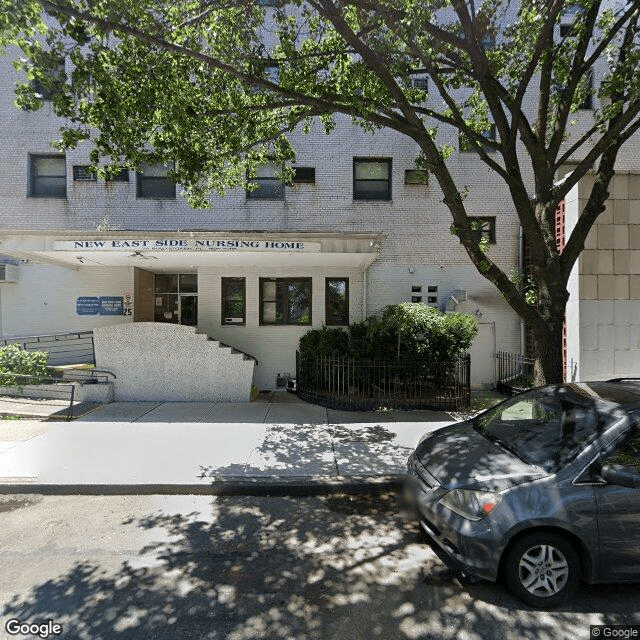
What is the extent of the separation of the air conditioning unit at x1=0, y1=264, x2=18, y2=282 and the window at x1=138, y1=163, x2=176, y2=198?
13.2ft

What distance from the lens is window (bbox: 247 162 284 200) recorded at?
11.6m

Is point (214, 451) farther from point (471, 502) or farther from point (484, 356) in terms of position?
point (484, 356)

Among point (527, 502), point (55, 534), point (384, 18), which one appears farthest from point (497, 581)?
point (384, 18)

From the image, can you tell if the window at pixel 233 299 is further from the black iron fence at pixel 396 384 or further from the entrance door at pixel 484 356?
the entrance door at pixel 484 356

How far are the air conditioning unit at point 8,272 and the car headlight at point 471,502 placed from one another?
41.4ft

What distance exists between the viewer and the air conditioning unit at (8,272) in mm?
10894

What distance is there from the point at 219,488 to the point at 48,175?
11.4m

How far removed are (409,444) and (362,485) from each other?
1.70 m

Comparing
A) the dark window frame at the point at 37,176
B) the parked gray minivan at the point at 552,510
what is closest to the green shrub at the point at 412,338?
the parked gray minivan at the point at 552,510

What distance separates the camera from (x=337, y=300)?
1148cm

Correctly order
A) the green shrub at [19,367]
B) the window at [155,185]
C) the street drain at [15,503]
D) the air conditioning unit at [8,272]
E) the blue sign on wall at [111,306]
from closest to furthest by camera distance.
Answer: the street drain at [15,503] → the green shrub at [19,367] → the air conditioning unit at [8,272] → the blue sign on wall at [111,306] → the window at [155,185]

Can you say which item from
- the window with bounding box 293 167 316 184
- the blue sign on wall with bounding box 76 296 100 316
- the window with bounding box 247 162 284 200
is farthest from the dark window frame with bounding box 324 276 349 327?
the blue sign on wall with bounding box 76 296 100 316

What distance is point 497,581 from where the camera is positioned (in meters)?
3.19

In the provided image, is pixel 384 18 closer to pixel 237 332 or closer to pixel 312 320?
pixel 312 320
